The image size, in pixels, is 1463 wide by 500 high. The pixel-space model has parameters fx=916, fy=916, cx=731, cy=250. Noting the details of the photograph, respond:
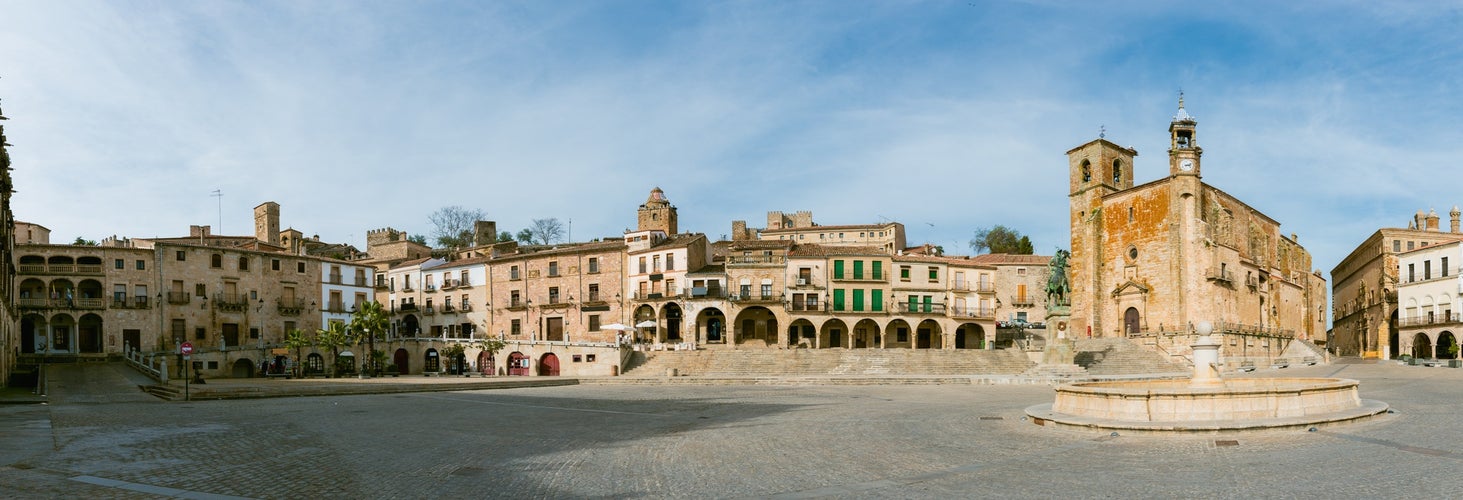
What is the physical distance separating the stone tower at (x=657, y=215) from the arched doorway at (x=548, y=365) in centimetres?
3308

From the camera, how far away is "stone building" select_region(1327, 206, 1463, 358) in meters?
68.0

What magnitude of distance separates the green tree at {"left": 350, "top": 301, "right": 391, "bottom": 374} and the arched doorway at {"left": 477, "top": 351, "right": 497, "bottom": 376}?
19.5 ft

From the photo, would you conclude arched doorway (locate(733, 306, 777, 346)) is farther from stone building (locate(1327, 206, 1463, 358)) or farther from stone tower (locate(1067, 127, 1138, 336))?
stone building (locate(1327, 206, 1463, 358))

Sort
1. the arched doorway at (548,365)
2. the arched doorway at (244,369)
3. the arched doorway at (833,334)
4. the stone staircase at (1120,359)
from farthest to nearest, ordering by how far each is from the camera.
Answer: the arched doorway at (833,334), the arched doorway at (548,365), the arched doorway at (244,369), the stone staircase at (1120,359)

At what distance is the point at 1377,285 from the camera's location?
72.2m

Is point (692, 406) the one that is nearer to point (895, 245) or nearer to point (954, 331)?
point (954, 331)

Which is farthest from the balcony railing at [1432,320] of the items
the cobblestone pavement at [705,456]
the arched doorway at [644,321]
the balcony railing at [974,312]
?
the arched doorway at [644,321]

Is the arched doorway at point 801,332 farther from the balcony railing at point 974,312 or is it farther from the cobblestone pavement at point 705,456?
the cobblestone pavement at point 705,456

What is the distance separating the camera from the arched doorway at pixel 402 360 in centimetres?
5881

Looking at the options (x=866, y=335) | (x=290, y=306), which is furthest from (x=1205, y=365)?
(x=290, y=306)

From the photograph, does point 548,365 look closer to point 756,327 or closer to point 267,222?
point 756,327

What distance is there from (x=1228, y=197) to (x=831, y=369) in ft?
110

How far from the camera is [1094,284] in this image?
62.1m

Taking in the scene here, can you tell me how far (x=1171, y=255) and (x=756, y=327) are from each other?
26.5 meters
